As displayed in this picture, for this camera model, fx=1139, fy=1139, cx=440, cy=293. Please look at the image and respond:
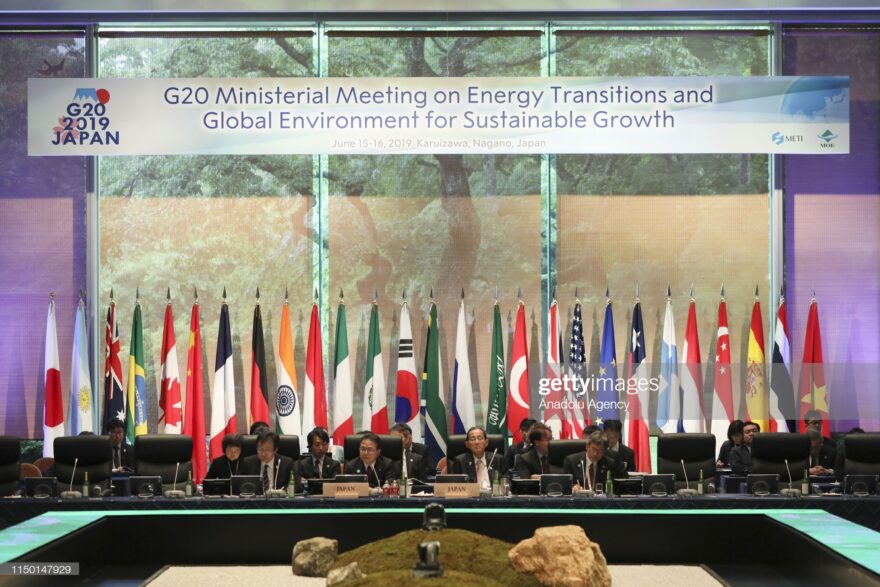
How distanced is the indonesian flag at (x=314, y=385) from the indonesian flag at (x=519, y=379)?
1.76m

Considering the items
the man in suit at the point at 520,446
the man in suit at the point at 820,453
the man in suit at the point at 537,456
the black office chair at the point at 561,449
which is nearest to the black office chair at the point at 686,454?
the black office chair at the point at 561,449

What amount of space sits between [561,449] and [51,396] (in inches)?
203

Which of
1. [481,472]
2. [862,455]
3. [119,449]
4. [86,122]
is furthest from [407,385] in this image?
[862,455]

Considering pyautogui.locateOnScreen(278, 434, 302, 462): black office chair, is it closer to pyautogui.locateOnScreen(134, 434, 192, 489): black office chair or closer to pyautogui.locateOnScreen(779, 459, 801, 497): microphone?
pyautogui.locateOnScreen(134, 434, 192, 489): black office chair

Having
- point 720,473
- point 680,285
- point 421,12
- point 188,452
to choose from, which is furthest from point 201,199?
point 720,473

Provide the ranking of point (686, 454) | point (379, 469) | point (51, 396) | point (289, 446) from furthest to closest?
point (51, 396), point (289, 446), point (686, 454), point (379, 469)

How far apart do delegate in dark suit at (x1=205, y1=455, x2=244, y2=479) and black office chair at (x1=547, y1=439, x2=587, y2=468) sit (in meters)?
2.40

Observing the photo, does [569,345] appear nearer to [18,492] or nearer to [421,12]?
[421,12]

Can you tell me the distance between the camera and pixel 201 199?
1144cm

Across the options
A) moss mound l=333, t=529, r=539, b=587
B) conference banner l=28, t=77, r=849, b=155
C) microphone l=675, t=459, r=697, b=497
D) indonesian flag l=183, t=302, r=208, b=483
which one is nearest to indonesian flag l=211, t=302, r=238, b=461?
indonesian flag l=183, t=302, r=208, b=483

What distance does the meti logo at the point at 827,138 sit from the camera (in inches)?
400

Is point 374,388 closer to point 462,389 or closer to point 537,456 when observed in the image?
point 462,389

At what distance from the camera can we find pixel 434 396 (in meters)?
10.7

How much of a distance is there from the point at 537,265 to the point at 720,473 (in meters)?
2.87
